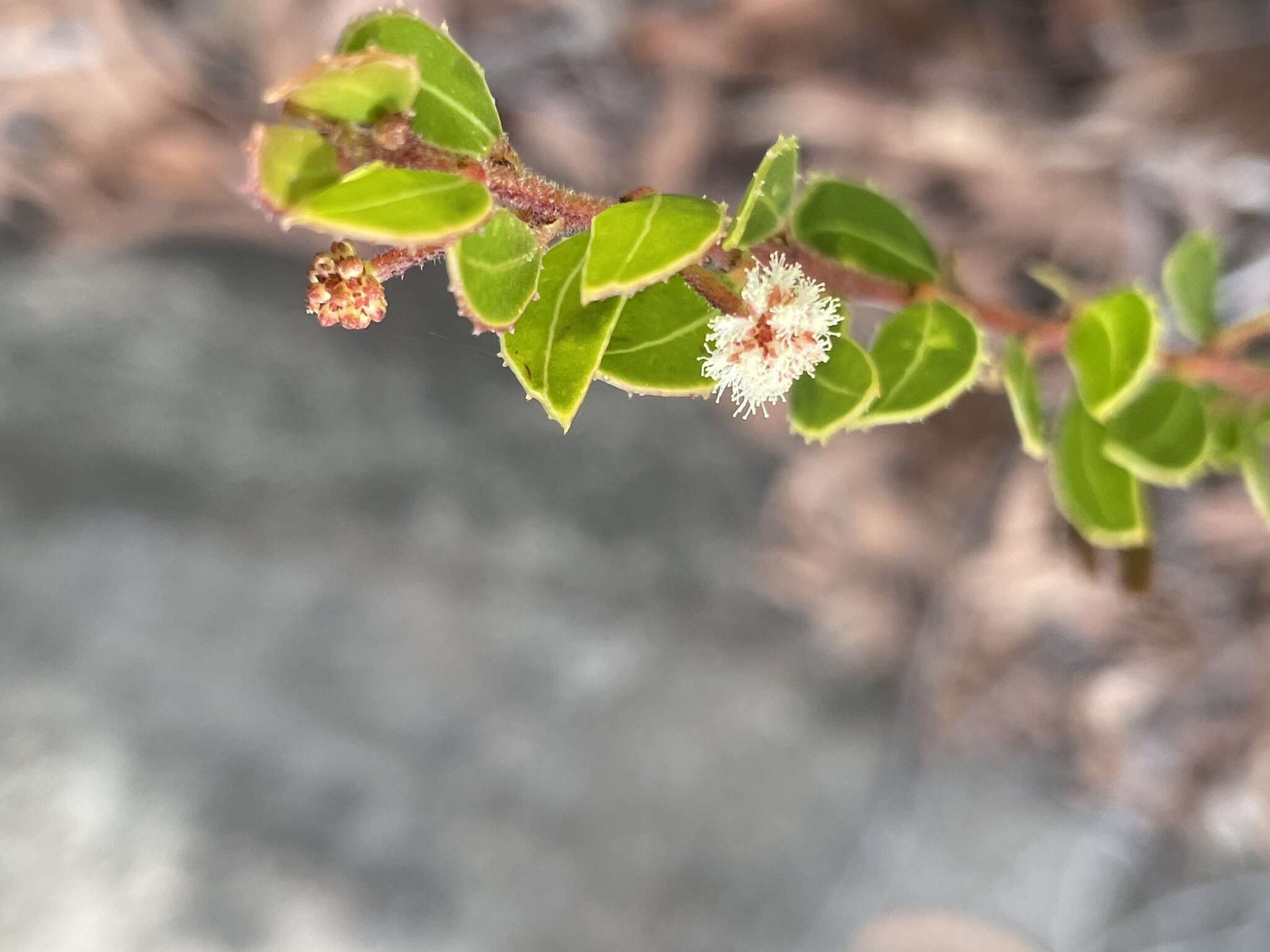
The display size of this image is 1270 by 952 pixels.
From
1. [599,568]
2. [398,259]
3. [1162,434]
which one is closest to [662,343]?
[398,259]

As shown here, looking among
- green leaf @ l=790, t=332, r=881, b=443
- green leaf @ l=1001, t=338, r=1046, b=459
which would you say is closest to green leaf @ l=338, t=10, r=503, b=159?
green leaf @ l=790, t=332, r=881, b=443

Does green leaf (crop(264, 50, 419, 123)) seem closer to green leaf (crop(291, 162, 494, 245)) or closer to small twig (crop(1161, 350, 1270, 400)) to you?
green leaf (crop(291, 162, 494, 245))

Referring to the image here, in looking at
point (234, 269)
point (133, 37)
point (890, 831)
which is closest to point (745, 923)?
point (890, 831)

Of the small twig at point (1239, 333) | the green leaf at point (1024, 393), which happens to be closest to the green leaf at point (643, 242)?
the green leaf at point (1024, 393)

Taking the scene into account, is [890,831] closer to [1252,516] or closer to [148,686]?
[1252,516]

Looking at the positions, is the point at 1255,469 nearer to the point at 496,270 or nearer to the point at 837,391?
the point at 837,391

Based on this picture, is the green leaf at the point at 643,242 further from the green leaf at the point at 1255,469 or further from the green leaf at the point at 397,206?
the green leaf at the point at 1255,469
